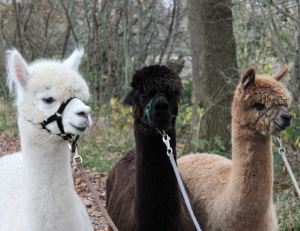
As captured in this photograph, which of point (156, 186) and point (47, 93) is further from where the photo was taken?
point (156, 186)

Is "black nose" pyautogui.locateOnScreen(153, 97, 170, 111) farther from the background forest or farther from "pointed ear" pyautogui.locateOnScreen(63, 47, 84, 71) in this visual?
the background forest

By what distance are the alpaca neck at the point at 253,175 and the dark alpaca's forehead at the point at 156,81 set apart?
0.81 meters

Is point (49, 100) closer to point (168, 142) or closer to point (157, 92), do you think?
point (157, 92)

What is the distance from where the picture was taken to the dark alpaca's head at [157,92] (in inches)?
90.2

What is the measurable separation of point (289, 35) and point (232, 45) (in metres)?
1.29

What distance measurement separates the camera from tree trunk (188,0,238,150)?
5797 mm

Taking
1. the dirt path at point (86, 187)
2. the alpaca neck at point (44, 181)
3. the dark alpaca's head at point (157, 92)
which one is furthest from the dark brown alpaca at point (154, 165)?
the dirt path at point (86, 187)

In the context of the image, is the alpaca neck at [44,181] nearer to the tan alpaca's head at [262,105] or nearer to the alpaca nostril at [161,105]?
the alpaca nostril at [161,105]

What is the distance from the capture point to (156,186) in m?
2.47

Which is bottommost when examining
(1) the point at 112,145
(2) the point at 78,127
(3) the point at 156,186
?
(1) the point at 112,145

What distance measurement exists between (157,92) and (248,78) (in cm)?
94

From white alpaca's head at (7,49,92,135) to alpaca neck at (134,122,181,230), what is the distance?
0.52 m

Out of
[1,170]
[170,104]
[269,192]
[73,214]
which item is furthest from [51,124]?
[269,192]

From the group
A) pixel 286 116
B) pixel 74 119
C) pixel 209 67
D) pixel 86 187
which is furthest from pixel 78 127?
pixel 209 67
